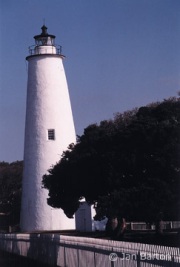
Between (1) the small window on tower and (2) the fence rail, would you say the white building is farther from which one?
(2) the fence rail

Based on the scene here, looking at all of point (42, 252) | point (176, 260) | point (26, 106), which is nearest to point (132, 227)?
point (26, 106)

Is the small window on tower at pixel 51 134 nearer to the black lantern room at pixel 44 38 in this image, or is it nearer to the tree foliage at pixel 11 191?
the black lantern room at pixel 44 38

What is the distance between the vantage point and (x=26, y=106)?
45469mm

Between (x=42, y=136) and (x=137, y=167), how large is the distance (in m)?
20.8

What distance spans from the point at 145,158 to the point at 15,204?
1517 inches

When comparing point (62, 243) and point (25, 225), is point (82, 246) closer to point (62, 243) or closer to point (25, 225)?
point (62, 243)

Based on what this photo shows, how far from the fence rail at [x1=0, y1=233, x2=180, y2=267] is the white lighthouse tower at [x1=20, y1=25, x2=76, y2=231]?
14771mm

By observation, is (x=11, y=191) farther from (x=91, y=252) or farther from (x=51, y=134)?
(x=91, y=252)

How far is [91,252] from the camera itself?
1811 centimetres

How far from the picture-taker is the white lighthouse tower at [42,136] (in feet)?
146

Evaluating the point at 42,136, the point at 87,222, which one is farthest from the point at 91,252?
the point at 87,222

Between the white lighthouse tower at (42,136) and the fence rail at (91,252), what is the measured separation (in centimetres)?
1477

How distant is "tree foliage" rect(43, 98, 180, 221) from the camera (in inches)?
919

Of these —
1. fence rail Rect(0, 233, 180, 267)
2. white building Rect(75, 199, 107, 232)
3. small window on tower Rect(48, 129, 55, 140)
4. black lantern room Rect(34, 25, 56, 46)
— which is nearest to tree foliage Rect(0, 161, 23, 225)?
white building Rect(75, 199, 107, 232)
